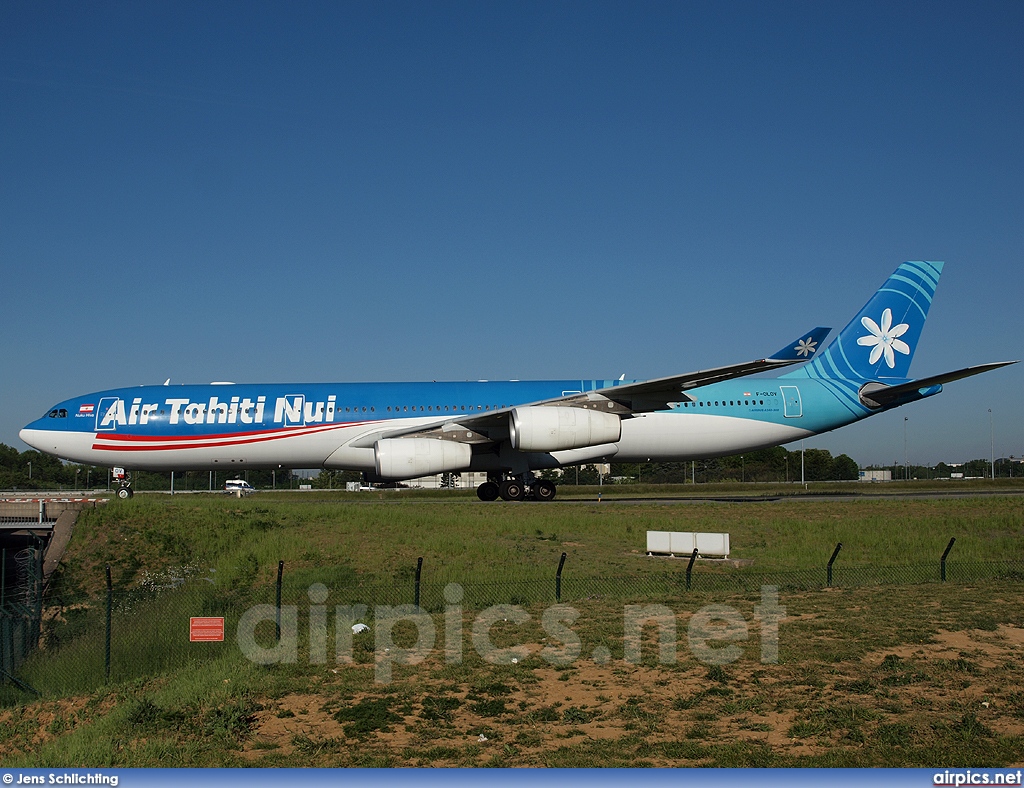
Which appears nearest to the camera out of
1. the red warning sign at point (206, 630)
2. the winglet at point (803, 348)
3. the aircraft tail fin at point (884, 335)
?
the red warning sign at point (206, 630)

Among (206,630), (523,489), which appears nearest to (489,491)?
(523,489)

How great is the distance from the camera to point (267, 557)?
20.8 metres

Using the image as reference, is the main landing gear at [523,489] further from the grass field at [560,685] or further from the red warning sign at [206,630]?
the red warning sign at [206,630]

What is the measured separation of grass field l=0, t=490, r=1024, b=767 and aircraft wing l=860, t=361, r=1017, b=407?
10.2 m

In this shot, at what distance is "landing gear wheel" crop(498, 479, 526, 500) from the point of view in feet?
97.0

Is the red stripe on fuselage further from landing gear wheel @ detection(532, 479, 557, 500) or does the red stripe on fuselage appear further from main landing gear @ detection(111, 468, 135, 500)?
landing gear wheel @ detection(532, 479, 557, 500)

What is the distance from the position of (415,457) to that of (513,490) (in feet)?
15.0

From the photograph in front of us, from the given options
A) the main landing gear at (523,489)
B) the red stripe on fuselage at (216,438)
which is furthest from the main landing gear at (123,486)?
the main landing gear at (523,489)

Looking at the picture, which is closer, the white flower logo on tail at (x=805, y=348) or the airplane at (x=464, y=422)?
the white flower logo on tail at (x=805, y=348)

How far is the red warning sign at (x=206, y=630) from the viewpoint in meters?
11.9

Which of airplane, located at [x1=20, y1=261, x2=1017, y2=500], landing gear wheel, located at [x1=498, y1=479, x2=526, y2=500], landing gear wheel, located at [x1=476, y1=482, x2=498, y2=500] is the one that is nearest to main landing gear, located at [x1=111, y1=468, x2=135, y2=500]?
airplane, located at [x1=20, y1=261, x2=1017, y2=500]

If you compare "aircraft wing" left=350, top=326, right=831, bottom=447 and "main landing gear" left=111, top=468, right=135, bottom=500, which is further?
"main landing gear" left=111, top=468, right=135, bottom=500

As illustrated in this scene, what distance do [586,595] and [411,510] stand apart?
39.5ft

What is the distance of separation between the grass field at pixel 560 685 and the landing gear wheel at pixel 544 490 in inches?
422
